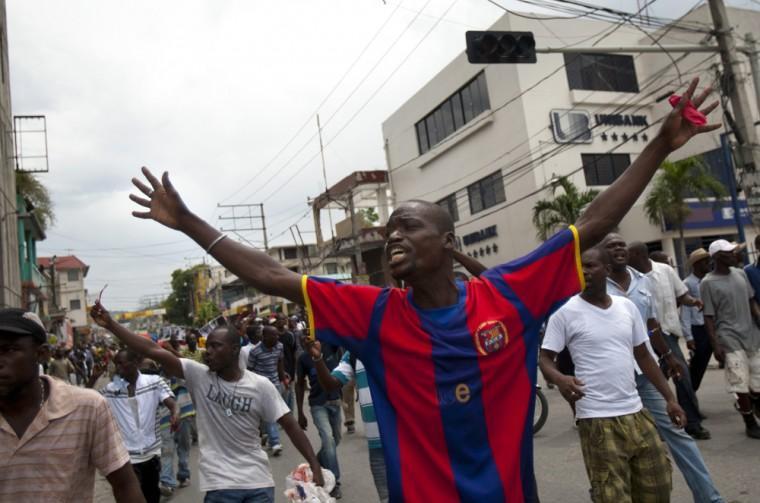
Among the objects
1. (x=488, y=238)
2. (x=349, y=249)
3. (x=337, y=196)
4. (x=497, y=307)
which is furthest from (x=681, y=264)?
(x=497, y=307)

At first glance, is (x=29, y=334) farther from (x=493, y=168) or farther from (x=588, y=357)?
(x=493, y=168)

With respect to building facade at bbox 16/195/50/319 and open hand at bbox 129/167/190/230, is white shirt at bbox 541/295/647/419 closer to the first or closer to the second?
open hand at bbox 129/167/190/230

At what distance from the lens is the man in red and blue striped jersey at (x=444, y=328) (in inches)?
87.9

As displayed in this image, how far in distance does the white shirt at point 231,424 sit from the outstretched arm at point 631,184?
8.92 ft

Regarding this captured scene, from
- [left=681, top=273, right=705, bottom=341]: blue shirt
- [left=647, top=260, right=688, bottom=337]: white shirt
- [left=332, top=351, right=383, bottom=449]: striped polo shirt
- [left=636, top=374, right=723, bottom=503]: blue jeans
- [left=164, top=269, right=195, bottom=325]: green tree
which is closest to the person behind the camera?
[left=636, top=374, right=723, bottom=503]: blue jeans

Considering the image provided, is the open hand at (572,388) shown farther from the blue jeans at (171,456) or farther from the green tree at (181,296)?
the green tree at (181,296)

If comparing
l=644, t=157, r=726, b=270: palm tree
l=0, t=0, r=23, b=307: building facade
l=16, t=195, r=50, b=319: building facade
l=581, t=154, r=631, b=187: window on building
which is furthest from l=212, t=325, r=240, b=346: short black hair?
l=16, t=195, r=50, b=319: building facade

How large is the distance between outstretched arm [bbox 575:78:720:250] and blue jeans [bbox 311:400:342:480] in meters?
4.99

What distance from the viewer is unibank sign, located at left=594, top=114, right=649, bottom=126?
2580 centimetres

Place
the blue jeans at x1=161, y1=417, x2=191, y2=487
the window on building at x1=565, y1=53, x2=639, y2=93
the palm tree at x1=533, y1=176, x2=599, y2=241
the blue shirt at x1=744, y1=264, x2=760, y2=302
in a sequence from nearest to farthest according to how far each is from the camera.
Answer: the blue shirt at x1=744, y1=264, x2=760, y2=302 < the blue jeans at x1=161, y1=417, x2=191, y2=487 < the palm tree at x1=533, y1=176, x2=599, y2=241 < the window on building at x1=565, y1=53, x2=639, y2=93

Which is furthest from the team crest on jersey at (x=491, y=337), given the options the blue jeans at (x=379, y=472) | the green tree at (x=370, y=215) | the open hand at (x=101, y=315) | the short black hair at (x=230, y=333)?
the green tree at (x=370, y=215)

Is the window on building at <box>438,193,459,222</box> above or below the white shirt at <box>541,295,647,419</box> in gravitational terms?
above

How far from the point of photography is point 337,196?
36.6 m

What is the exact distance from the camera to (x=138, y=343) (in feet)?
14.7
